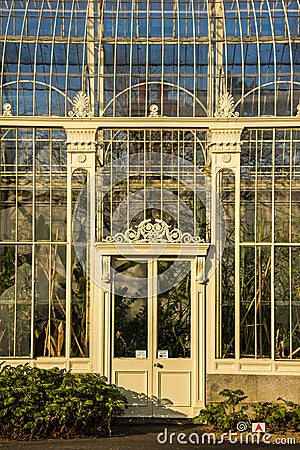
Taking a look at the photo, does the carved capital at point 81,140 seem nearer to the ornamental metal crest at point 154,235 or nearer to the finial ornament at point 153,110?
the finial ornament at point 153,110

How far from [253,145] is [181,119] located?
4.00ft

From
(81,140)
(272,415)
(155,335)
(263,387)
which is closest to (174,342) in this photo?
(155,335)

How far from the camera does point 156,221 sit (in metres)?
13.9

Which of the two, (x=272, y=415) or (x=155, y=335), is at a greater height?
(x=155, y=335)

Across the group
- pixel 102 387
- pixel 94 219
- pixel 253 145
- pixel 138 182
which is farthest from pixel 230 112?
pixel 102 387

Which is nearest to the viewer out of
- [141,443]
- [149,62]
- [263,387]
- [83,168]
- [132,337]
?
[141,443]

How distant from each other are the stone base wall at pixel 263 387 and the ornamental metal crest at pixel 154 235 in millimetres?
2262

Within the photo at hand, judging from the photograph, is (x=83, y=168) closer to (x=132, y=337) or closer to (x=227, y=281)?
(x=132, y=337)

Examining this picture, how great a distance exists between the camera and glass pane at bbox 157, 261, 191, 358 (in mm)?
13859

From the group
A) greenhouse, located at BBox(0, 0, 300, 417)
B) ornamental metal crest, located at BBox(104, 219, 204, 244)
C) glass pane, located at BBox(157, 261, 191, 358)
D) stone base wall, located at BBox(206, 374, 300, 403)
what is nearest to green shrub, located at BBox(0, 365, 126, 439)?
greenhouse, located at BBox(0, 0, 300, 417)

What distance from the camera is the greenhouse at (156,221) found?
13781mm

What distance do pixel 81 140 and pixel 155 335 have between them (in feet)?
10.8

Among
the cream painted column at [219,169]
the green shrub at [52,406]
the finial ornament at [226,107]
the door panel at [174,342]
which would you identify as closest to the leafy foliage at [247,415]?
the door panel at [174,342]

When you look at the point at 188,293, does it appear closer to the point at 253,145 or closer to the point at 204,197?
the point at 204,197
